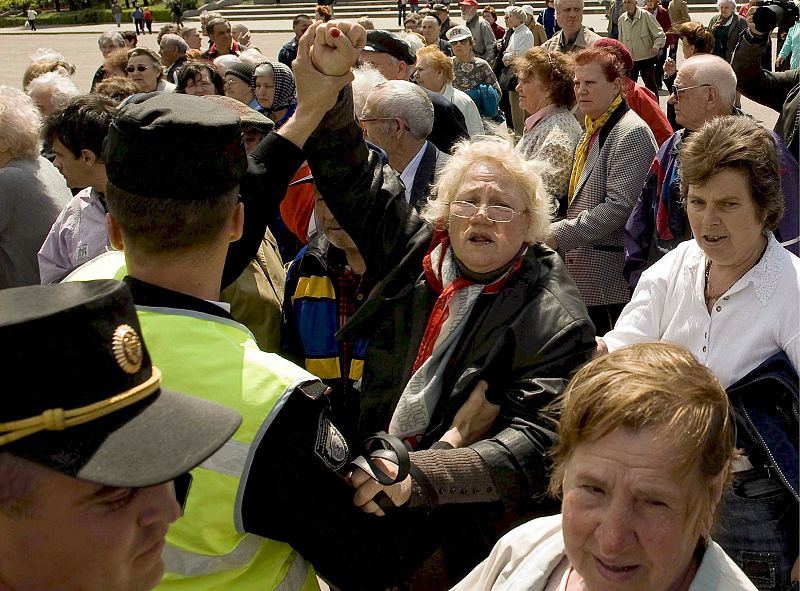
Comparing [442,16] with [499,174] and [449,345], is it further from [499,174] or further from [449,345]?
[449,345]

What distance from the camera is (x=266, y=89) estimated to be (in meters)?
7.00

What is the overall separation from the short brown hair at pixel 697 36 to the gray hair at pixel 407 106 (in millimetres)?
3851

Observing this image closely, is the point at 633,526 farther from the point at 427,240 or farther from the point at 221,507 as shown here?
the point at 427,240

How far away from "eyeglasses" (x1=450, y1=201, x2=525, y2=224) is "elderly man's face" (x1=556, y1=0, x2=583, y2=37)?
23.0 ft

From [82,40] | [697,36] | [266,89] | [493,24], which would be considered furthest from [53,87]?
[82,40]

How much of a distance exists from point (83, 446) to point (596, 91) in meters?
4.44

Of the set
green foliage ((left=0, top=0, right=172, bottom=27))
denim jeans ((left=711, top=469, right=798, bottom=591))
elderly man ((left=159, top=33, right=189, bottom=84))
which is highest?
elderly man ((left=159, top=33, right=189, bottom=84))

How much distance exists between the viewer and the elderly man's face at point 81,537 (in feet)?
4.05

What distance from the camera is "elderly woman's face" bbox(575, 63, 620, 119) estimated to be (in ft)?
16.9

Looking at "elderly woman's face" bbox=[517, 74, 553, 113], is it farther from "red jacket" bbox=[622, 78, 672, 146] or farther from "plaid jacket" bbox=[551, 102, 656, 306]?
"plaid jacket" bbox=[551, 102, 656, 306]

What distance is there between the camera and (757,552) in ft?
9.12

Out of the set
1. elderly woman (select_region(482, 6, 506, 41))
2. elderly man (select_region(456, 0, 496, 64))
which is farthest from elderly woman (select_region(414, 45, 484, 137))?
elderly woman (select_region(482, 6, 506, 41))

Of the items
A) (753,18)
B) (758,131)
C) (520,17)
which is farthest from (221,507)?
(520,17)

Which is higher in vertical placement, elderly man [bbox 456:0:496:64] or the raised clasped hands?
the raised clasped hands
